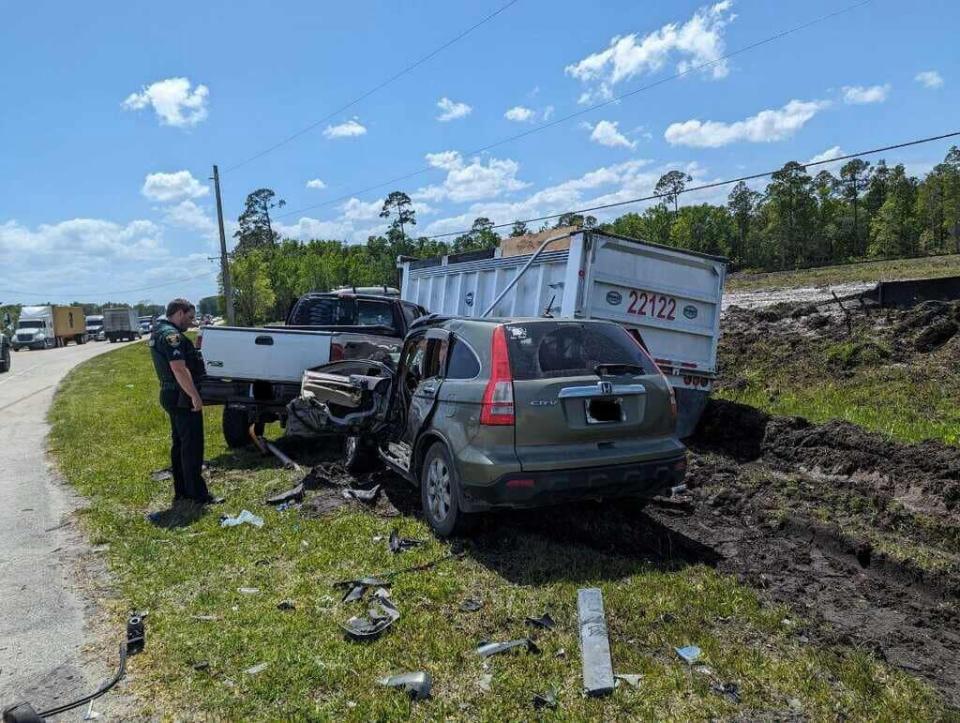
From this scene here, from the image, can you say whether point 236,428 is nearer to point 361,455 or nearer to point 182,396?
point 182,396

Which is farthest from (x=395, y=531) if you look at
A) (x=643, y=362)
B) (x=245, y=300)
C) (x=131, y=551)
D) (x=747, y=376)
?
(x=245, y=300)

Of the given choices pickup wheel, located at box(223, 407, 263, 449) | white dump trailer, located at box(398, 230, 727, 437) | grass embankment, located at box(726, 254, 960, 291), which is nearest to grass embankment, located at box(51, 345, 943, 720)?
pickup wheel, located at box(223, 407, 263, 449)

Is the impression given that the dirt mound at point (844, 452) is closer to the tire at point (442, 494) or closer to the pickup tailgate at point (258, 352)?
the tire at point (442, 494)

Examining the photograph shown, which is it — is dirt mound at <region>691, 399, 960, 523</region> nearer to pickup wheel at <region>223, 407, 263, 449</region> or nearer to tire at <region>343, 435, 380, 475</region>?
tire at <region>343, 435, 380, 475</region>

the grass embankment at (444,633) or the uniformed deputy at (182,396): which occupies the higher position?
the uniformed deputy at (182,396)

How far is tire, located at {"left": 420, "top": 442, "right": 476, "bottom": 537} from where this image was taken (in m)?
5.03

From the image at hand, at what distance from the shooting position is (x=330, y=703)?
3170 millimetres

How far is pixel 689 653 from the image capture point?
3494mm

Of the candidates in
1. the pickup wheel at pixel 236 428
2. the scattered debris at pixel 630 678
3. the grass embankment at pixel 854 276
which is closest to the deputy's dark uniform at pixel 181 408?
the pickup wheel at pixel 236 428

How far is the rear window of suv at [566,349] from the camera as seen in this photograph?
4887 millimetres

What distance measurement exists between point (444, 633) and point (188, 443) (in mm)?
3808

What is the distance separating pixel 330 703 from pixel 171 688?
831mm

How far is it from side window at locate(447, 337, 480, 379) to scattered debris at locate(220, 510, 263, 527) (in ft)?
7.00

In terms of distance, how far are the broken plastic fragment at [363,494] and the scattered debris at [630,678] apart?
349 centimetres
